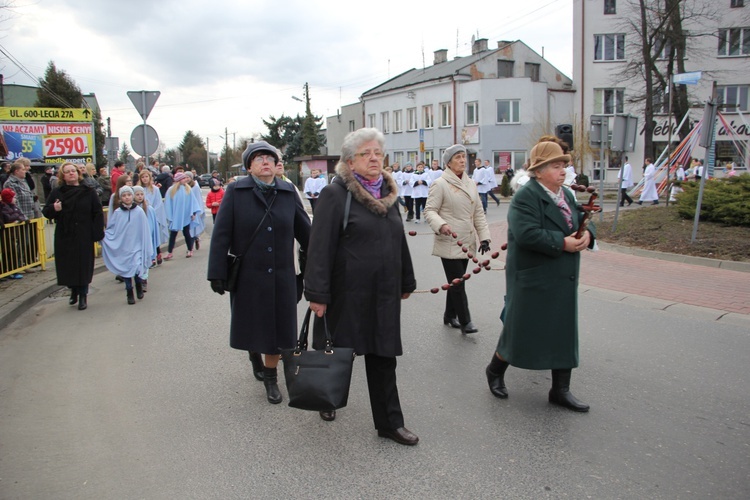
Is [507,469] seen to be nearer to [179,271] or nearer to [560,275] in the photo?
[560,275]

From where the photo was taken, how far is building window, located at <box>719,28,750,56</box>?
137 feet

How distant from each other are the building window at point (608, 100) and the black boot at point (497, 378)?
42000 mm

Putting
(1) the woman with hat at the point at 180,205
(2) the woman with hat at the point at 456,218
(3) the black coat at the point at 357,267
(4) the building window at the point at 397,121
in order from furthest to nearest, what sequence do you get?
(4) the building window at the point at 397,121
(1) the woman with hat at the point at 180,205
(2) the woman with hat at the point at 456,218
(3) the black coat at the point at 357,267

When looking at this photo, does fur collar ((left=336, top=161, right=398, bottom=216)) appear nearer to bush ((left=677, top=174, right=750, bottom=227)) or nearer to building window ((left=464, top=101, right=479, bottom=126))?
bush ((left=677, top=174, right=750, bottom=227))

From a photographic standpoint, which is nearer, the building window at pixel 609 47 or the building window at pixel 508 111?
the building window at pixel 508 111

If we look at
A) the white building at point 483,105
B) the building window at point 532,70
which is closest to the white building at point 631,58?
the white building at point 483,105

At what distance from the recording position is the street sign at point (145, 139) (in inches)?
562

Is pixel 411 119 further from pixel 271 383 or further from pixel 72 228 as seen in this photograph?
pixel 271 383

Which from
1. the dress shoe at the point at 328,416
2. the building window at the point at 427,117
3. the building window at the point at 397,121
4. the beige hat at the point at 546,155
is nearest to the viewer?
the beige hat at the point at 546,155

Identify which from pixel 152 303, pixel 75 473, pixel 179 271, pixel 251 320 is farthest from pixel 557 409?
pixel 179 271

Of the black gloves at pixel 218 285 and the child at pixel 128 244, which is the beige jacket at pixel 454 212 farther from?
the child at pixel 128 244

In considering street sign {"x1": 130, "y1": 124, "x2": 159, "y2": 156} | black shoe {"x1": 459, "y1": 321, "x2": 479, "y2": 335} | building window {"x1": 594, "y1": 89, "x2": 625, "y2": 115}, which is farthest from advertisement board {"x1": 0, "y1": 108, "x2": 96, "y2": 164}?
building window {"x1": 594, "y1": 89, "x2": 625, "y2": 115}

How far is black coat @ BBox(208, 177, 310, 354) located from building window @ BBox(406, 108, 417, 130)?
4400cm

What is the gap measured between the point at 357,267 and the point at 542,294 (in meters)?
1.41
